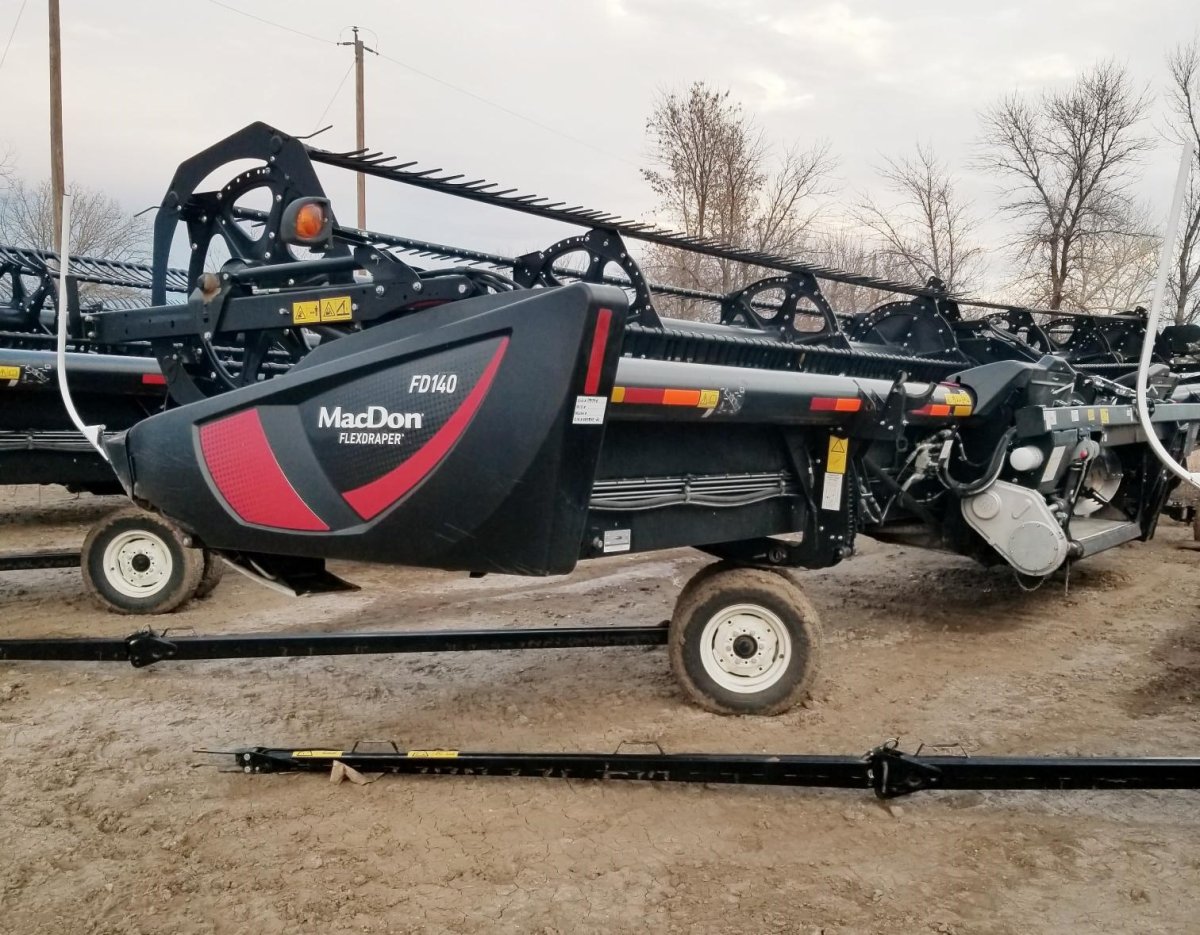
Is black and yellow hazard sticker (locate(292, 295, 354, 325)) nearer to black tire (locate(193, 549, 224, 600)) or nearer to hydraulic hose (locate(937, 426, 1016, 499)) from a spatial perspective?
black tire (locate(193, 549, 224, 600))

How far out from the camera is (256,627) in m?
5.67

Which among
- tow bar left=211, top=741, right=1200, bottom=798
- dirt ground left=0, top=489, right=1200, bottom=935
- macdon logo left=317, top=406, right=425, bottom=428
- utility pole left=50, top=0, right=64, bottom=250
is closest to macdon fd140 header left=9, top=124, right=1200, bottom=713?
macdon logo left=317, top=406, right=425, bottom=428

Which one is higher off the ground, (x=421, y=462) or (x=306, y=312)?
(x=306, y=312)

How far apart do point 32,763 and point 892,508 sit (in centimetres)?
410

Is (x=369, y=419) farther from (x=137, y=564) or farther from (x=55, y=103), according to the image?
(x=55, y=103)

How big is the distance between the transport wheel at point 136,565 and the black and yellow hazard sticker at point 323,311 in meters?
2.72

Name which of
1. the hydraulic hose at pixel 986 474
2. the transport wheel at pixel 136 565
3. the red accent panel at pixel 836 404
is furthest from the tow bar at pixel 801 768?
the transport wheel at pixel 136 565

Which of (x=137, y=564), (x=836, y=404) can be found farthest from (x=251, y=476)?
(x=137, y=564)

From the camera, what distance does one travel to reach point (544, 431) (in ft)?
9.68

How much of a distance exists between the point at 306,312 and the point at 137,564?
299 centimetres

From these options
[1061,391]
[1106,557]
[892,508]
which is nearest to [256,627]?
[892,508]

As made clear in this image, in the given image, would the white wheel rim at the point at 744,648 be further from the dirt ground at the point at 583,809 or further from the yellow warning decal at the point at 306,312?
the yellow warning decal at the point at 306,312

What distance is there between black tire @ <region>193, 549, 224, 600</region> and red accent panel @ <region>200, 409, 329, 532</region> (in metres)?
2.82

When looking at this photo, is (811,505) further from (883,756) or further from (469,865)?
(469,865)
